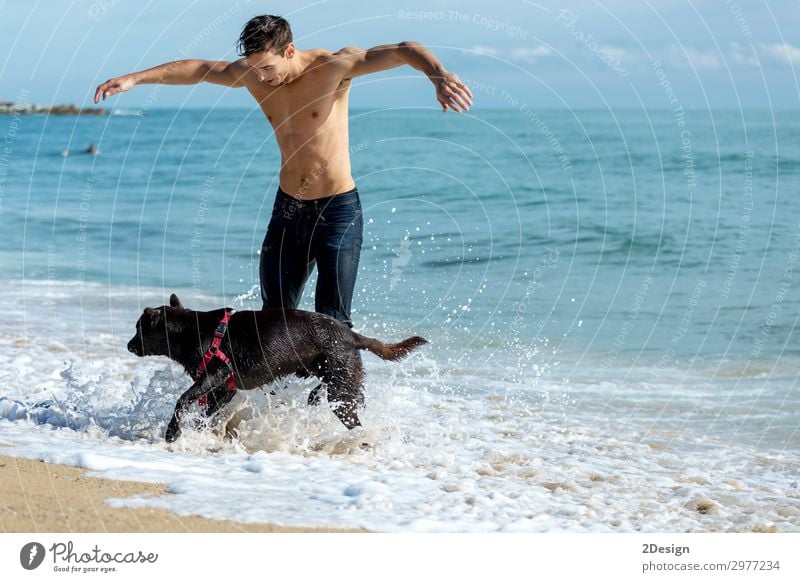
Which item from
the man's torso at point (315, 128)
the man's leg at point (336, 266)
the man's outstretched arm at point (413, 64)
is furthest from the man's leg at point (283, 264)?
the man's outstretched arm at point (413, 64)

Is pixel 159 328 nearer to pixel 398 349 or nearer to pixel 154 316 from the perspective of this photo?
pixel 154 316

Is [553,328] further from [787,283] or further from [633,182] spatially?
[633,182]

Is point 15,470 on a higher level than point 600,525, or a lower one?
higher

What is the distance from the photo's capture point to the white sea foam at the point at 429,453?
5242mm

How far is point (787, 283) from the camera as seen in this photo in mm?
12828

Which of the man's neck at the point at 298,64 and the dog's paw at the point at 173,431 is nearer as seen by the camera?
the dog's paw at the point at 173,431

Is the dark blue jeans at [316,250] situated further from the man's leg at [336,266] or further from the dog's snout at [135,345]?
the dog's snout at [135,345]

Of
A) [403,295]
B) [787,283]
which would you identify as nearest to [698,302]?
[787,283]

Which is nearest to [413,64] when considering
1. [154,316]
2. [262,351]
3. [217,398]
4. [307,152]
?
[307,152]

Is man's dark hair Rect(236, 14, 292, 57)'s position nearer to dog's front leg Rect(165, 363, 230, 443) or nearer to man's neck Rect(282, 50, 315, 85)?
man's neck Rect(282, 50, 315, 85)

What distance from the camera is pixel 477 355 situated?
31.4 feet

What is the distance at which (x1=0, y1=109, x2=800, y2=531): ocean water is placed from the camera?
5.62m

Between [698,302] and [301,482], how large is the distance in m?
7.94

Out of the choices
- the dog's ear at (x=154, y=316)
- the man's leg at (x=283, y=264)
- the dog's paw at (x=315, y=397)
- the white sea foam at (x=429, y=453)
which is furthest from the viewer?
the man's leg at (x=283, y=264)
